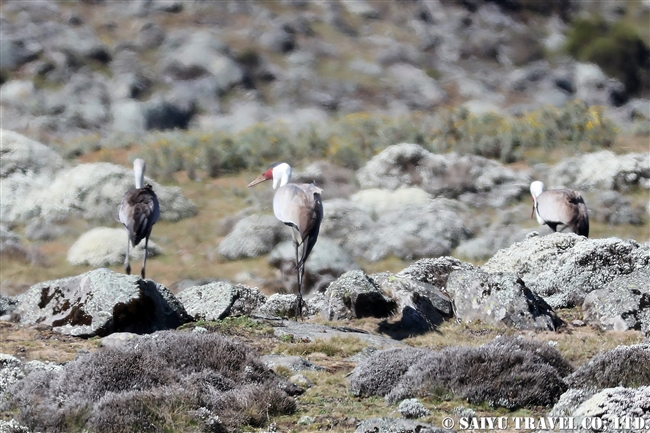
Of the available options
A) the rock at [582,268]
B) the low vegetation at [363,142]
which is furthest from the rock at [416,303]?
the low vegetation at [363,142]

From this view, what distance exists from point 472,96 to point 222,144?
3174 centimetres

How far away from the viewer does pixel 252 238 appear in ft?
81.4

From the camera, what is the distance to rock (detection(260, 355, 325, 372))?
10961mm

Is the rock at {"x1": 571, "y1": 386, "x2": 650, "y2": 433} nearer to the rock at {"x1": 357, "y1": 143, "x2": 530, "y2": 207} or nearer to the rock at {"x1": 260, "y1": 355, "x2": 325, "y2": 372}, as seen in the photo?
the rock at {"x1": 260, "y1": 355, "x2": 325, "y2": 372}

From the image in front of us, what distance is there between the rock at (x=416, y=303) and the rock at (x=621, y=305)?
215 centimetres

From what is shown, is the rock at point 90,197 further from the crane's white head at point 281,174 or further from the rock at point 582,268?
the rock at point 582,268

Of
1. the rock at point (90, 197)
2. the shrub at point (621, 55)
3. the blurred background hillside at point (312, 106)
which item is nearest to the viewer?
the blurred background hillside at point (312, 106)

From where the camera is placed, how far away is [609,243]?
15.5 metres

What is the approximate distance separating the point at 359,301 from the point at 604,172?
58.1ft

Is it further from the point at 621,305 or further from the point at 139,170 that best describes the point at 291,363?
the point at 139,170

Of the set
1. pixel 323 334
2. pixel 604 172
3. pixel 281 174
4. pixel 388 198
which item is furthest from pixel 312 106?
pixel 323 334

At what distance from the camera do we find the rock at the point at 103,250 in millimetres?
23969

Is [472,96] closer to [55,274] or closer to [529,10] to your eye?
[529,10]

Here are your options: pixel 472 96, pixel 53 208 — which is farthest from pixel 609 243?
pixel 472 96
